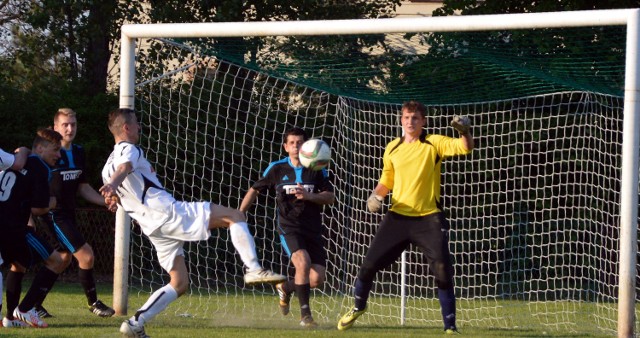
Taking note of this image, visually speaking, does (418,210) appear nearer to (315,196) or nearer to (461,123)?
(461,123)

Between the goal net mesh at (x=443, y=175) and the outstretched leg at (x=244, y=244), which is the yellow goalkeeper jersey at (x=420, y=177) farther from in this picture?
the goal net mesh at (x=443, y=175)

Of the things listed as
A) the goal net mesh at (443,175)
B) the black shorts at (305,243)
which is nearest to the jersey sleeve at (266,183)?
the black shorts at (305,243)

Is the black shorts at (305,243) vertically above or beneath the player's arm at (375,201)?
beneath

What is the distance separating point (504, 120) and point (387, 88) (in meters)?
2.35

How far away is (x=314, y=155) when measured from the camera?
9.24 m

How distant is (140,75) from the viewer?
14.6 metres

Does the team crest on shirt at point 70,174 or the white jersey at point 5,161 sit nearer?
the white jersey at point 5,161

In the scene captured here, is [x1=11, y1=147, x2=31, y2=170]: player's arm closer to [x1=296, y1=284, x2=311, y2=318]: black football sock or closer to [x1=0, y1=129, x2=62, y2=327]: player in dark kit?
[x1=0, y1=129, x2=62, y2=327]: player in dark kit

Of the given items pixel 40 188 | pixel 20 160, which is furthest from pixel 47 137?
pixel 20 160

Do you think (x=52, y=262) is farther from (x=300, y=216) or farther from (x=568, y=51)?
(x=568, y=51)

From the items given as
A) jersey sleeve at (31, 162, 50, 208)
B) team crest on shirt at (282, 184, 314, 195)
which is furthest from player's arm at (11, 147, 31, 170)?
team crest on shirt at (282, 184, 314, 195)

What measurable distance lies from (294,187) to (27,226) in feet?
7.46

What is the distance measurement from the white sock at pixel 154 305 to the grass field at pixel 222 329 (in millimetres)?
535

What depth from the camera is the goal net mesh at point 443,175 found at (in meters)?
11.0
